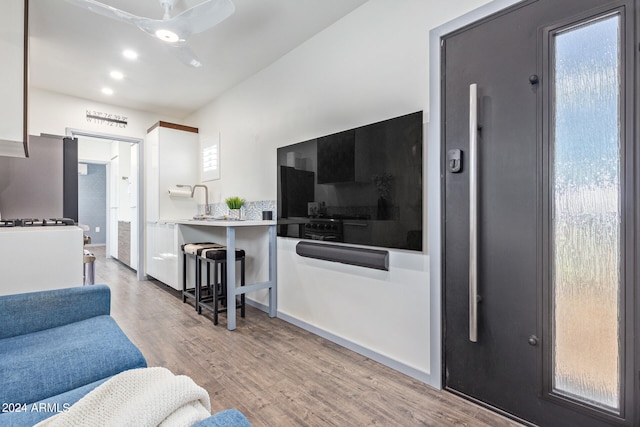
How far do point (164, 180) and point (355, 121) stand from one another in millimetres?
3194

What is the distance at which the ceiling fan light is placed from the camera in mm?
2118

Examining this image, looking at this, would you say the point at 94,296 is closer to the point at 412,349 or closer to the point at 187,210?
the point at 412,349

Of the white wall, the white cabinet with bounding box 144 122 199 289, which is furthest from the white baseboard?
the white cabinet with bounding box 144 122 199 289

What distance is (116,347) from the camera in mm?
1283

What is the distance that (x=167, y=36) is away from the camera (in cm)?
218

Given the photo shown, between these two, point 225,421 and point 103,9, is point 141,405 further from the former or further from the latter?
point 103,9

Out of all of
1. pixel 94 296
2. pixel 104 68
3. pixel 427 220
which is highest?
pixel 104 68

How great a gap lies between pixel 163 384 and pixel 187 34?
225 cm

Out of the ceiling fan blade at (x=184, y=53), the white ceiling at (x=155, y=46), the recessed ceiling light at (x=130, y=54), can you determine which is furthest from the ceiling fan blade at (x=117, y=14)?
the recessed ceiling light at (x=130, y=54)

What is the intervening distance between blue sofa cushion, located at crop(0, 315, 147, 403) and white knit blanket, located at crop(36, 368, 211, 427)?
49 centimetres

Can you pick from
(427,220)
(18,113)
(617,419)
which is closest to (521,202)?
(427,220)

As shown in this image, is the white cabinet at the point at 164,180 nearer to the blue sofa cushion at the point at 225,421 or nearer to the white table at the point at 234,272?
the white table at the point at 234,272

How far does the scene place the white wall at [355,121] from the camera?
191 cm

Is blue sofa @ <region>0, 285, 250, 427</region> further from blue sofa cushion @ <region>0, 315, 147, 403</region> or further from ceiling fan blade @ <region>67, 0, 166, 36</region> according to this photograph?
ceiling fan blade @ <region>67, 0, 166, 36</region>
